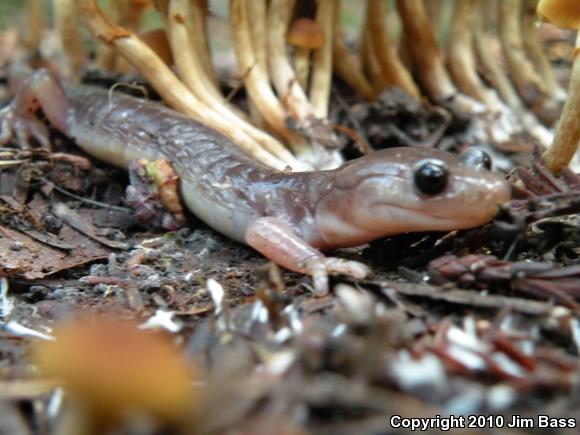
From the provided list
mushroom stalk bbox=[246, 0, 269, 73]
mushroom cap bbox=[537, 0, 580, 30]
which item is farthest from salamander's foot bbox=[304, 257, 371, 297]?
mushroom stalk bbox=[246, 0, 269, 73]

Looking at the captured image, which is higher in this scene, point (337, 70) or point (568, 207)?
point (337, 70)

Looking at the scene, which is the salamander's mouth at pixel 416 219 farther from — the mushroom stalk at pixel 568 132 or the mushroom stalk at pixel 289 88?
the mushroom stalk at pixel 289 88

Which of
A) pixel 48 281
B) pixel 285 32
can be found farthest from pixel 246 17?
pixel 48 281

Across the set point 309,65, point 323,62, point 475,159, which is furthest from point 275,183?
point 309,65

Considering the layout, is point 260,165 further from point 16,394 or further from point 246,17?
point 16,394

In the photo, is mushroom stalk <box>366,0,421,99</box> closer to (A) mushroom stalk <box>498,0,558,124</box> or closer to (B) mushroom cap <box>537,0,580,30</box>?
(A) mushroom stalk <box>498,0,558,124</box>

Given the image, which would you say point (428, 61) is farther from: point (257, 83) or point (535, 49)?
point (257, 83)

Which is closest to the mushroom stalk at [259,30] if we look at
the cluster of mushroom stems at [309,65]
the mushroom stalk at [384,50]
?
the cluster of mushroom stems at [309,65]
